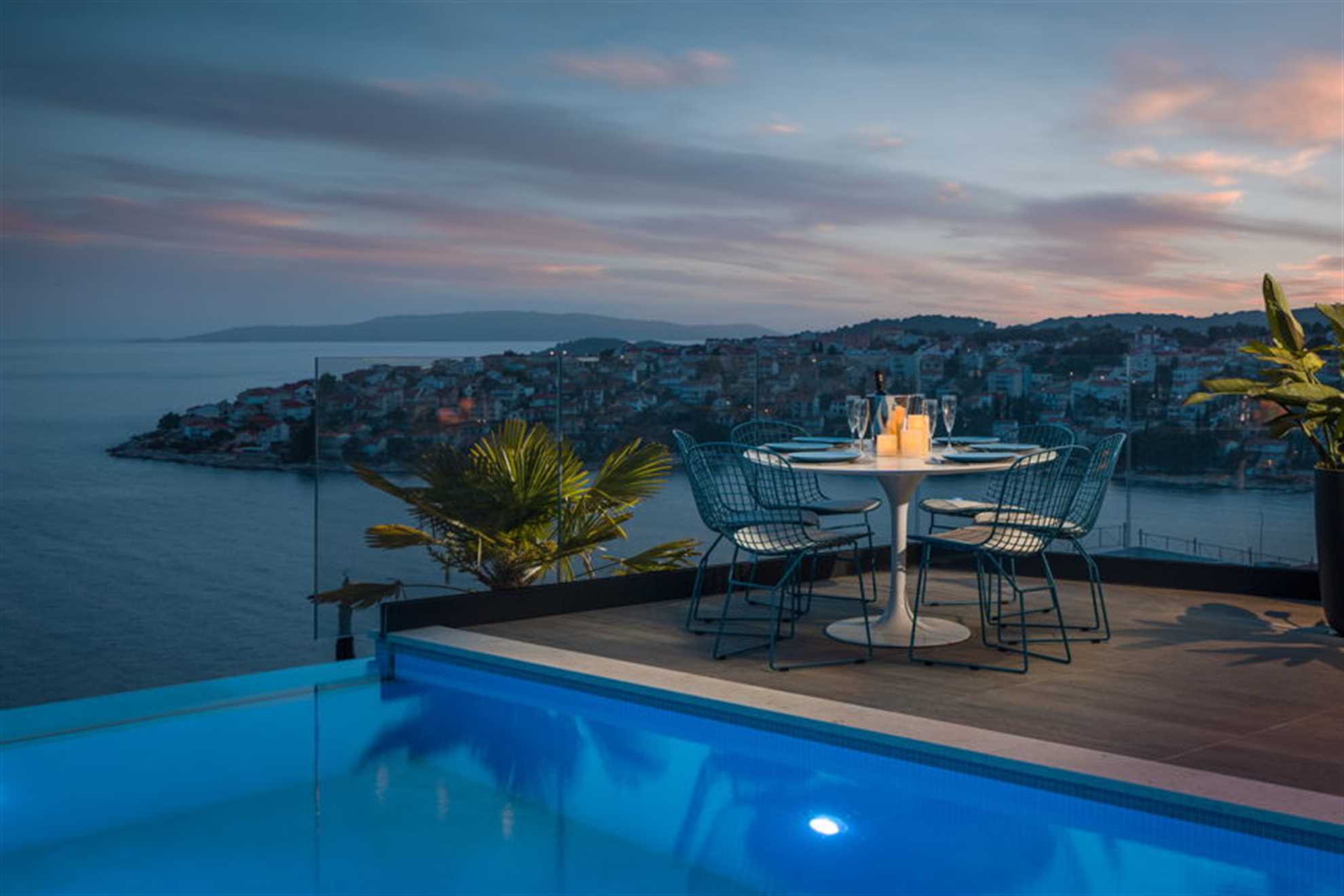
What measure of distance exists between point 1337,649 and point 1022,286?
829cm

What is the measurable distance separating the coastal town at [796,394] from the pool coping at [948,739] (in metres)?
1.02

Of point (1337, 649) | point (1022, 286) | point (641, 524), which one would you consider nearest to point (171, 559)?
point (1022, 286)

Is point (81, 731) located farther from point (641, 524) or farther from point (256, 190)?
point (256, 190)

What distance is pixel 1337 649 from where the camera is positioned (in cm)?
538

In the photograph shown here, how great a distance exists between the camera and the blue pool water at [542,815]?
11.3 ft

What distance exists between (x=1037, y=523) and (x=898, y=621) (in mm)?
802

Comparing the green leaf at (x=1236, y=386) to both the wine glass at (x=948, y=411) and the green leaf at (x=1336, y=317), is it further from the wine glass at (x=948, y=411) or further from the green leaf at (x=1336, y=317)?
the wine glass at (x=948, y=411)

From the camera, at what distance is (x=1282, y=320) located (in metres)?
5.79

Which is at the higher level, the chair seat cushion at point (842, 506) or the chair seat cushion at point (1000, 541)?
the chair seat cushion at point (842, 506)

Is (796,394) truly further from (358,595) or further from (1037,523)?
(358,595)

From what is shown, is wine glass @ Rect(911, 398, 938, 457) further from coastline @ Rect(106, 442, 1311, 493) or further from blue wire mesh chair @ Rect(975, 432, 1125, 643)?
coastline @ Rect(106, 442, 1311, 493)

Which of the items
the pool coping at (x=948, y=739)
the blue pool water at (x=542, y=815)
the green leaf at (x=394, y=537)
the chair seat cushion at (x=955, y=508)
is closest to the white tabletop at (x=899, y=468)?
the chair seat cushion at (x=955, y=508)

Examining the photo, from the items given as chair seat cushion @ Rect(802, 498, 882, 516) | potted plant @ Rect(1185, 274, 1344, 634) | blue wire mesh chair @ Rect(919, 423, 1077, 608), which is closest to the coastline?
blue wire mesh chair @ Rect(919, 423, 1077, 608)

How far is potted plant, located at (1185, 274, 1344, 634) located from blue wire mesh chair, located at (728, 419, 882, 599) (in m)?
1.72
